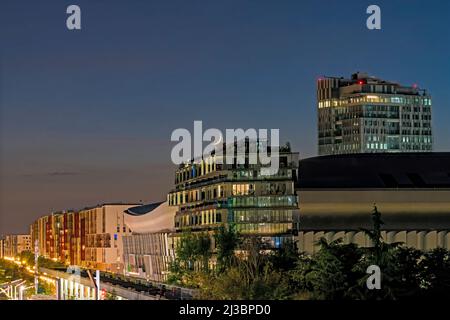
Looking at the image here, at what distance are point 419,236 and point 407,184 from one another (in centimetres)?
752

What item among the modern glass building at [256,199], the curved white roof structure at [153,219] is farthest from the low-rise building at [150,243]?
the modern glass building at [256,199]

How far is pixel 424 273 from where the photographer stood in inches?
2899

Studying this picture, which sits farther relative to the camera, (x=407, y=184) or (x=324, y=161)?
(x=324, y=161)

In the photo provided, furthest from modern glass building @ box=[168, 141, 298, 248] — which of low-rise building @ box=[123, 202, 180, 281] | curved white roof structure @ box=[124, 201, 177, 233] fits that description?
curved white roof structure @ box=[124, 201, 177, 233]

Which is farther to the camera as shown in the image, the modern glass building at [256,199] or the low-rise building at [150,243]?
the low-rise building at [150,243]

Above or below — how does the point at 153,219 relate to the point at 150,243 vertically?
above

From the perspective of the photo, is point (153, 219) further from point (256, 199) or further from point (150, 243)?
point (256, 199)

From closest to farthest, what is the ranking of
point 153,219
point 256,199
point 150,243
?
point 256,199 < point 153,219 < point 150,243

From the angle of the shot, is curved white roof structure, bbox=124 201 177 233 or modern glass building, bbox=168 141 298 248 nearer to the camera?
modern glass building, bbox=168 141 298 248

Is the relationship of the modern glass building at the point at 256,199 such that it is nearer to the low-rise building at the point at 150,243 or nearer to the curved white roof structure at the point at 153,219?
the low-rise building at the point at 150,243

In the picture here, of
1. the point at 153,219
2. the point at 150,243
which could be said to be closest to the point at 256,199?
the point at 153,219

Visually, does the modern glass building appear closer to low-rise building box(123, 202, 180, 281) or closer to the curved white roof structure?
low-rise building box(123, 202, 180, 281)

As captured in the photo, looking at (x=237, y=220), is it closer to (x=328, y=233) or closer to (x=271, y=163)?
(x=271, y=163)

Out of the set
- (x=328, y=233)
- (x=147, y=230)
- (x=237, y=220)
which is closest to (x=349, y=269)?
(x=237, y=220)
